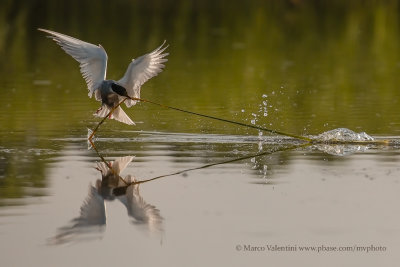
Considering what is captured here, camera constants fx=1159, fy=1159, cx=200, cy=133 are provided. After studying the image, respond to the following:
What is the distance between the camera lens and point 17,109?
18.8 m

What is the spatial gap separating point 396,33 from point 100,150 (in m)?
20.1

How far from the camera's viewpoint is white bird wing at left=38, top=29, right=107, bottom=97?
15.0 meters

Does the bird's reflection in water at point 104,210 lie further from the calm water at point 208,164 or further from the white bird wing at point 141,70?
the white bird wing at point 141,70

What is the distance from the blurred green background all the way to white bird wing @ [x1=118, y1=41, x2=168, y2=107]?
1.26 m

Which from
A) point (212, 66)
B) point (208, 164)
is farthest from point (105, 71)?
point (212, 66)

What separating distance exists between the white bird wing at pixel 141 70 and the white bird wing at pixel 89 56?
0.36 m

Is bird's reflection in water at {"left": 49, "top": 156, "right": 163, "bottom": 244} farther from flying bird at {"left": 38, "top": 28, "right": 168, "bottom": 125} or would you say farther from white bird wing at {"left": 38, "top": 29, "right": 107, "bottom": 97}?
white bird wing at {"left": 38, "top": 29, "right": 107, "bottom": 97}

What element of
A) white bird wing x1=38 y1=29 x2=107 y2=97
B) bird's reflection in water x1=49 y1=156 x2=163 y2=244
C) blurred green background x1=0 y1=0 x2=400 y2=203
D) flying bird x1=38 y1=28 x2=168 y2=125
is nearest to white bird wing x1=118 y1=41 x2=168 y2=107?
flying bird x1=38 y1=28 x2=168 y2=125

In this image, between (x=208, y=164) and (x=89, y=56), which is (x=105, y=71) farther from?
(x=208, y=164)

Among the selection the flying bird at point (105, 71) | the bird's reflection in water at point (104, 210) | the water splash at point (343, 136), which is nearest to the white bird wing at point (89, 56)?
the flying bird at point (105, 71)

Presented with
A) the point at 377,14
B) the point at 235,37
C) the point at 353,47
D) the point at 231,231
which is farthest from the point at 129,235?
the point at 377,14

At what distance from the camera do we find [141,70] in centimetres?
1492

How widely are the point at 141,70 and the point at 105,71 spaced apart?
0.52 metres

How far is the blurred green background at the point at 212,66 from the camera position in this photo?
1697 centimetres
